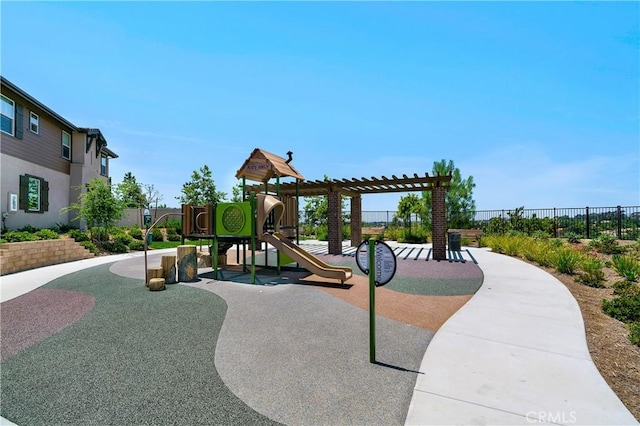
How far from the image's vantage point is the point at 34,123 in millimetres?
15164

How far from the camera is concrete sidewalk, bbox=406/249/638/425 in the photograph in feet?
8.78

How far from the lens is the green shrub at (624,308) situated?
5348mm

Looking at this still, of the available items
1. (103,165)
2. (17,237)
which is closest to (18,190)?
(17,237)

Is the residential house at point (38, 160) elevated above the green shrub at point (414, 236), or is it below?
above

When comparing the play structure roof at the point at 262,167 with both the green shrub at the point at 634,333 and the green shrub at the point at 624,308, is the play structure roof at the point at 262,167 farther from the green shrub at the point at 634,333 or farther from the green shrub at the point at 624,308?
the green shrub at the point at 634,333

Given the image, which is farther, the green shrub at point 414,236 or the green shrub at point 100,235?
the green shrub at point 414,236

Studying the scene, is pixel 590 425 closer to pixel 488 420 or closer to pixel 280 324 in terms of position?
pixel 488 420

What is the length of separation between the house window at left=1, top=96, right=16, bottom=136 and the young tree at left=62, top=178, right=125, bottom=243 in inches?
144

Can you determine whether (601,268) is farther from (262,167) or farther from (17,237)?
(17,237)

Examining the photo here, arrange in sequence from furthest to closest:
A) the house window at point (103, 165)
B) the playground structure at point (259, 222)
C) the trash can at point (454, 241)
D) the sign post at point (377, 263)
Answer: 1. the house window at point (103, 165)
2. the trash can at point (454, 241)
3. the playground structure at point (259, 222)
4. the sign post at point (377, 263)

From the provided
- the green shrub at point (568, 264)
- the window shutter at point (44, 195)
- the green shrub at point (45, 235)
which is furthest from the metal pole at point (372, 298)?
the window shutter at point (44, 195)

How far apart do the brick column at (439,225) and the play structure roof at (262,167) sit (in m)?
6.73

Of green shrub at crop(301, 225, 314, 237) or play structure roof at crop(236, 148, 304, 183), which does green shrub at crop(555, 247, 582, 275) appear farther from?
green shrub at crop(301, 225, 314, 237)

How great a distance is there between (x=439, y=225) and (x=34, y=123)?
1991 centimetres
